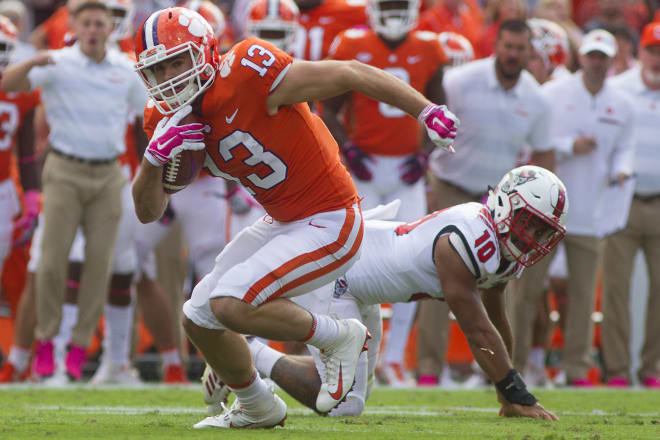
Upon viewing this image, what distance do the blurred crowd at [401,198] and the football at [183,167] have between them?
3.07 m

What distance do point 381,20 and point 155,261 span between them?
2339mm

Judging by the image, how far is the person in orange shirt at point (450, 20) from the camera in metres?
10.3

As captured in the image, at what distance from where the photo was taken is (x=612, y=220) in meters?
8.07

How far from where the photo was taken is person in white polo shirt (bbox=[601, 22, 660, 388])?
26.8 ft

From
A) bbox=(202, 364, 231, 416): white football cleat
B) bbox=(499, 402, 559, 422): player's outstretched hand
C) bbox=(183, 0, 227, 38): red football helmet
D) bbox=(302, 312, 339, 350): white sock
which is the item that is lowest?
bbox=(499, 402, 559, 422): player's outstretched hand

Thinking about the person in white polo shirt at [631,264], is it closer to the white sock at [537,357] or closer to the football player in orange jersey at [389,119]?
the white sock at [537,357]

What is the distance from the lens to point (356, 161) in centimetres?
762

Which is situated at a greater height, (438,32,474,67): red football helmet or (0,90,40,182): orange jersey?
(438,32,474,67): red football helmet

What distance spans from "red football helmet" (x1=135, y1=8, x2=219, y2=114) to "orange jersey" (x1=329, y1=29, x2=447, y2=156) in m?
3.43

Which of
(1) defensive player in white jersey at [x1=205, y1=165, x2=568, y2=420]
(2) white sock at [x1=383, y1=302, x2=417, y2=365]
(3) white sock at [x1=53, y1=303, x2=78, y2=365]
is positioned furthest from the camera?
(3) white sock at [x1=53, y1=303, x2=78, y2=365]

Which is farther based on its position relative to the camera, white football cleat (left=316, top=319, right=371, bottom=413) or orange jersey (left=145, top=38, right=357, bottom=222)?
white football cleat (left=316, top=319, right=371, bottom=413)

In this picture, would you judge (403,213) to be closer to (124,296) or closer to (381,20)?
(381,20)

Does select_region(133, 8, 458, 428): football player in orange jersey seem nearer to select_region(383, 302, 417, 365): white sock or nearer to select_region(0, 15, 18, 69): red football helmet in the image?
select_region(383, 302, 417, 365): white sock

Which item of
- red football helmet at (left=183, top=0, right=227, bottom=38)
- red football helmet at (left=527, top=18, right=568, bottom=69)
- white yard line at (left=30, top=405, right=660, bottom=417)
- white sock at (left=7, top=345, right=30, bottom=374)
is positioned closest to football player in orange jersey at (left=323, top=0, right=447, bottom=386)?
red football helmet at (left=183, top=0, right=227, bottom=38)
